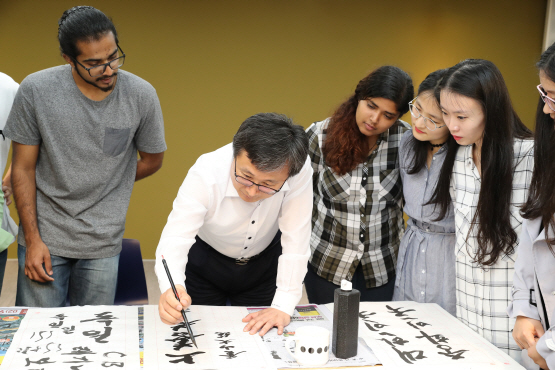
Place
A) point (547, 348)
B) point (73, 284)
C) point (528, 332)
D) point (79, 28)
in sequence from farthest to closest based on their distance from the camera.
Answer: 1. point (73, 284)
2. point (79, 28)
3. point (528, 332)
4. point (547, 348)

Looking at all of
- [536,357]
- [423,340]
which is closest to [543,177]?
[536,357]

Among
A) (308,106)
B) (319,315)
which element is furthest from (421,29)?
(319,315)

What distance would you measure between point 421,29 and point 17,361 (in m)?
4.43

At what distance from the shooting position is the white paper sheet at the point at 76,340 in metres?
1.40

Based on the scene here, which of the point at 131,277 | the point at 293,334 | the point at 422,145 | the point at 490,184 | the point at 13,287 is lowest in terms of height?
the point at 13,287

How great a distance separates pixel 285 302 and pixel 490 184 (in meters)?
0.77

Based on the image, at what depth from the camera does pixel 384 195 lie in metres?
2.23

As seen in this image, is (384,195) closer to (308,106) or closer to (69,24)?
(69,24)

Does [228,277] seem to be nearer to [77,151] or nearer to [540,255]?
[77,151]

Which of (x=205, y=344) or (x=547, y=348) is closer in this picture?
(x=547, y=348)

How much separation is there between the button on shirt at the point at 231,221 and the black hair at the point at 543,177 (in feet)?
2.30

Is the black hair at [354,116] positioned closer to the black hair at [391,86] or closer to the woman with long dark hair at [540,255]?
the black hair at [391,86]

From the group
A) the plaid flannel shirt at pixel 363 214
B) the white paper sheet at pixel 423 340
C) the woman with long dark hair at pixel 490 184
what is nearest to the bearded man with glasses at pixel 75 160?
the plaid flannel shirt at pixel 363 214

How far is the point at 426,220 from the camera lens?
200cm
